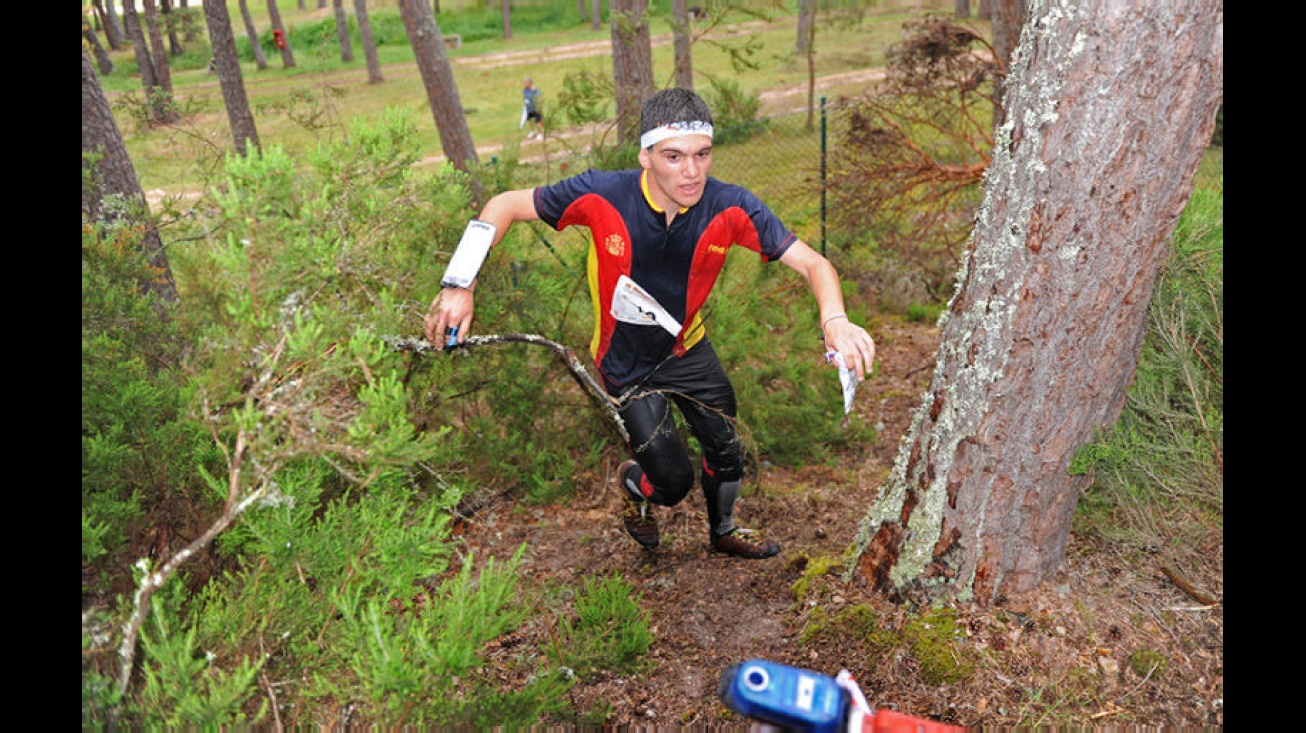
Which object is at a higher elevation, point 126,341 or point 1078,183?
point 1078,183

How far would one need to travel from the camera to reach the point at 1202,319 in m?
3.42

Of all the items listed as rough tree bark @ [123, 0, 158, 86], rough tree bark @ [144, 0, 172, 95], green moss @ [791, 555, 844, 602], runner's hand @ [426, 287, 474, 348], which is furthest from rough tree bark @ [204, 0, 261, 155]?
rough tree bark @ [144, 0, 172, 95]

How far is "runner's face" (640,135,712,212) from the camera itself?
122 inches

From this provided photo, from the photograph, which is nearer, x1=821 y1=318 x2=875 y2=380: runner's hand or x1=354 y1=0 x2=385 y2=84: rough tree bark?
x1=821 y1=318 x2=875 y2=380: runner's hand

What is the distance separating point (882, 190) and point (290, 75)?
993 inches

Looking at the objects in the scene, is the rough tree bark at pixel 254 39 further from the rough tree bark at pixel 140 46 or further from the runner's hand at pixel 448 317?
the runner's hand at pixel 448 317

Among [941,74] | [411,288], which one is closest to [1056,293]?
[411,288]

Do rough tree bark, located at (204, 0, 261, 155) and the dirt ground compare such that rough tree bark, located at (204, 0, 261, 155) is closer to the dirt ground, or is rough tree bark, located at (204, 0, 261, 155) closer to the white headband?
the dirt ground

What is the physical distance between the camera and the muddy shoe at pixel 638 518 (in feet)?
13.3

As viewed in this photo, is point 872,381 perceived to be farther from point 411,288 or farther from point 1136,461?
point 411,288

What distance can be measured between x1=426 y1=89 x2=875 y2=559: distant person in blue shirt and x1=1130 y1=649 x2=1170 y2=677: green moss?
1435 millimetres

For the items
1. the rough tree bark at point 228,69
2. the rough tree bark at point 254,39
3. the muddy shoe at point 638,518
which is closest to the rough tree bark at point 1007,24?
the muddy shoe at point 638,518

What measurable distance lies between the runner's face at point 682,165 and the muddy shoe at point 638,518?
4.94ft

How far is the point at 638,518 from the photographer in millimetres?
4059
